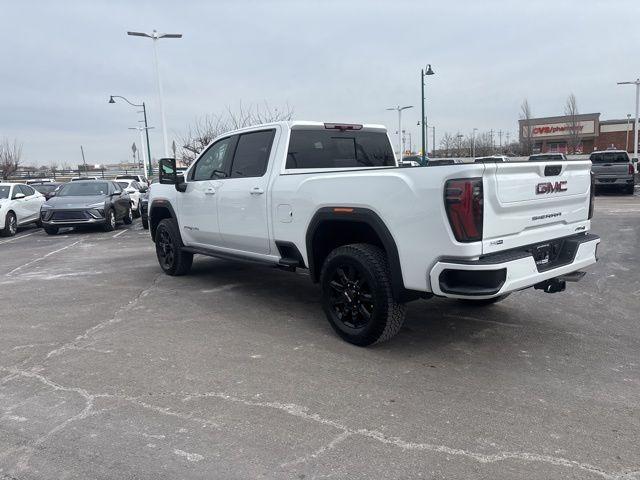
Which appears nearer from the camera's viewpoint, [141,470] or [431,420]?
[141,470]

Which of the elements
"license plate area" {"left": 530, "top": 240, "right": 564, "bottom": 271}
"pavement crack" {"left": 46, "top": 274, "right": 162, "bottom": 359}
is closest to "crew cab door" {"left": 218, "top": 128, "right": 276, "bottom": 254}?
"pavement crack" {"left": 46, "top": 274, "right": 162, "bottom": 359}

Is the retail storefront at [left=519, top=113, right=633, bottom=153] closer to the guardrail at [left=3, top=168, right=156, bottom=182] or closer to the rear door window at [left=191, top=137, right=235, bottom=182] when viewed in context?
the guardrail at [left=3, top=168, right=156, bottom=182]

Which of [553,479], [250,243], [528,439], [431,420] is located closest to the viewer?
[553,479]

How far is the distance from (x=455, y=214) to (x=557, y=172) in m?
1.23

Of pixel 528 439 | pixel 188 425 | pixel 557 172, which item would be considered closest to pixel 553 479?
pixel 528 439

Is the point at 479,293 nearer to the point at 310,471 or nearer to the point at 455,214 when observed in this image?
the point at 455,214

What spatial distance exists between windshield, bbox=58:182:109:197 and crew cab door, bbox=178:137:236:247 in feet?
31.7

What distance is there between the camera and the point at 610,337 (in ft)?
→ 15.8

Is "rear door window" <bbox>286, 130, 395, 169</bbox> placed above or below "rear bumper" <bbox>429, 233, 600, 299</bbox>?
above

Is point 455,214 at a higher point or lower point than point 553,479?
higher

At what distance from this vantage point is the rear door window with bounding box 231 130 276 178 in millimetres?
Answer: 5805

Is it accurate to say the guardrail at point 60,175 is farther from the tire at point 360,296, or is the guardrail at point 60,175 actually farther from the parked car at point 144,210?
the tire at point 360,296

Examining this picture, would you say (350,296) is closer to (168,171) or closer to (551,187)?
(551,187)

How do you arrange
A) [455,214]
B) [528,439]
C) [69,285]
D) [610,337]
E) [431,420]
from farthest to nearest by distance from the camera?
[69,285]
[610,337]
[455,214]
[431,420]
[528,439]
